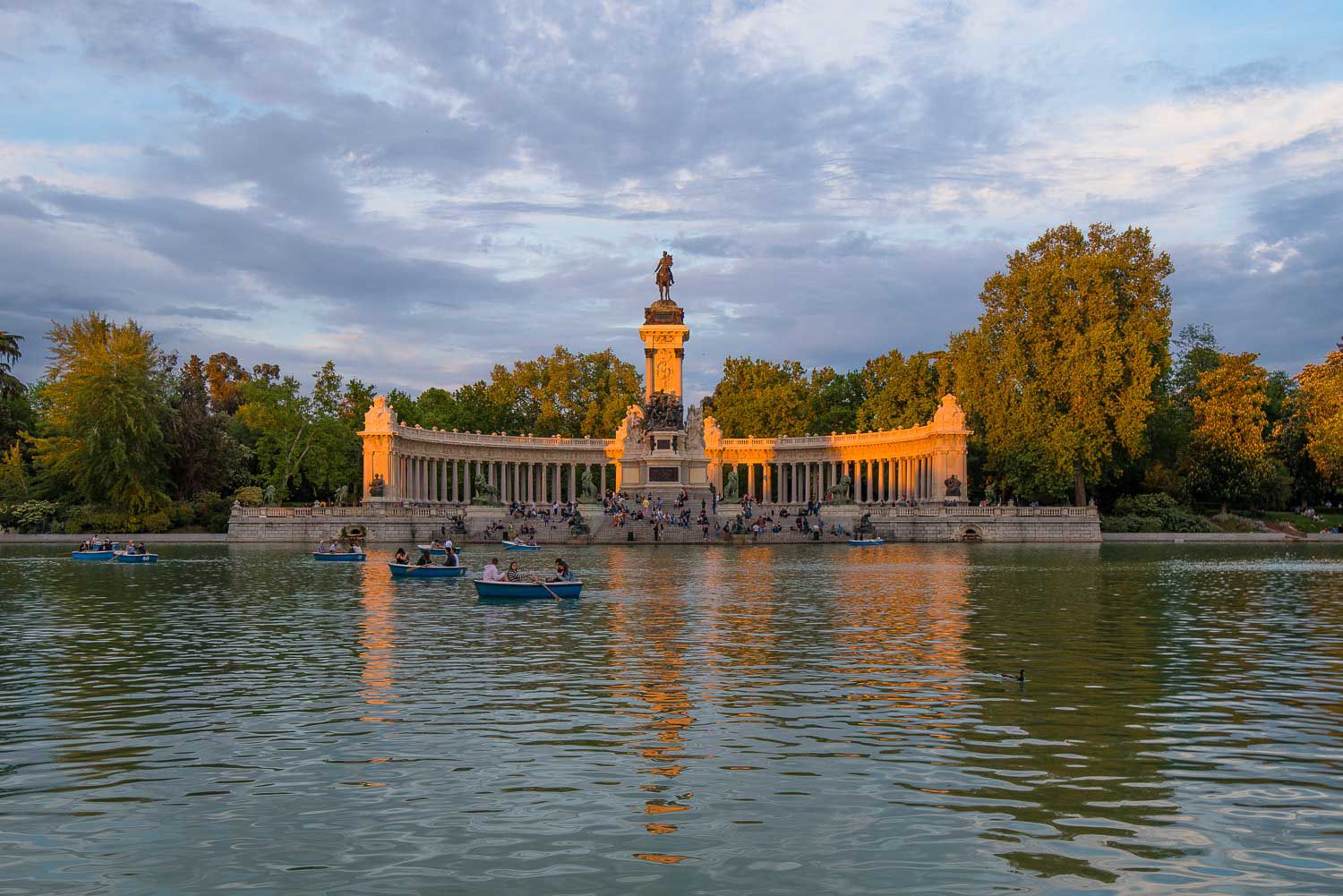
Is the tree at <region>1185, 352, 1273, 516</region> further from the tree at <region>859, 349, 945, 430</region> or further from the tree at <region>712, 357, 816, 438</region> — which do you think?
the tree at <region>712, 357, 816, 438</region>

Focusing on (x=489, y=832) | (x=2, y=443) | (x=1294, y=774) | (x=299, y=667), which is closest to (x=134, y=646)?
(x=299, y=667)

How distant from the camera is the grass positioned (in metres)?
77.4

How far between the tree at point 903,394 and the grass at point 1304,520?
85.4 ft

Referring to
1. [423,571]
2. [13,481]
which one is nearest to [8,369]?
[13,481]

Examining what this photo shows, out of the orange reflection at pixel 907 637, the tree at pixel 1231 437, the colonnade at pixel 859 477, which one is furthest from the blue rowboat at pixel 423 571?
the tree at pixel 1231 437

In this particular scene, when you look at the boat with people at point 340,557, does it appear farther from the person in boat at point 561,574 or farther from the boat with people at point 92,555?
the person in boat at point 561,574

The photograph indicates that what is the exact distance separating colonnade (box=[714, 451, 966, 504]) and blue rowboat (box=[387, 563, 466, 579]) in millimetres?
50517

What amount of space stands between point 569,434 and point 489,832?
106m

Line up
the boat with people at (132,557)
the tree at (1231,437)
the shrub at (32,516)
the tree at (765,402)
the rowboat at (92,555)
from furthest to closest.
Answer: the tree at (765,402) < the tree at (1231,437) < the shrub at (32,516) < the rowboat at (92,555) < the boat with people at (132,557)

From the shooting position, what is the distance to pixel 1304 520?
79312 mm

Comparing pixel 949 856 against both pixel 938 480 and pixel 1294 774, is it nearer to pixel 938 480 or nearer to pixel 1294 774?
pixel 1294 774

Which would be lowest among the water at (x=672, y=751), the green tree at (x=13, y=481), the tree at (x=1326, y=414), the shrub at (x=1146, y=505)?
the water at (x=672, y=751)

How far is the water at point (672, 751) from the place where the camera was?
9.27 metres

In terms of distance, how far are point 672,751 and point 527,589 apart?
16320 millimetres
